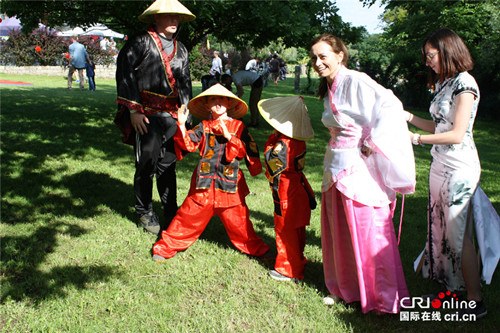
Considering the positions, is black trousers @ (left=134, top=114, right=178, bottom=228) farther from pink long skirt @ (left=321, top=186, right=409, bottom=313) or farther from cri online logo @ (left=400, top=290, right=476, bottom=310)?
cri online logo @ (left=400, top=290, right=476, bottom=310)

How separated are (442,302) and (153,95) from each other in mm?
3310

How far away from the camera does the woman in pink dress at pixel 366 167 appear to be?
3.21m

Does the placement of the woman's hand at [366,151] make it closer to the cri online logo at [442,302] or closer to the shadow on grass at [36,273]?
the cri online logo at [442,302]

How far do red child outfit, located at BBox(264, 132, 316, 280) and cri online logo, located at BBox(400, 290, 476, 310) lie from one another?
0.96 m

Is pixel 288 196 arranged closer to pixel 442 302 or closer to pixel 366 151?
pixel 366 151

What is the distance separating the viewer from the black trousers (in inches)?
191

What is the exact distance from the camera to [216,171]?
4.34 m

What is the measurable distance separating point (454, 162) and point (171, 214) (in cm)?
308

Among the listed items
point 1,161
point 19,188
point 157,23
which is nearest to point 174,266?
point 157,23

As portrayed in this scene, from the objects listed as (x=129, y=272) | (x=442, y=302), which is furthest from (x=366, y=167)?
(x=129, y=272)

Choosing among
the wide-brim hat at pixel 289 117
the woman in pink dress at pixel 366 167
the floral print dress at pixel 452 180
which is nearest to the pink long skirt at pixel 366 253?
the woman in pink dress at pixel 366 167

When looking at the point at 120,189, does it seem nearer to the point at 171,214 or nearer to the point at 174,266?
the point at 171,214

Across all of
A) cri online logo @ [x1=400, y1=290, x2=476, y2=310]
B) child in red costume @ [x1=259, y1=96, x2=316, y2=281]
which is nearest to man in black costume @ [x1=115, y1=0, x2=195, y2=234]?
child in red costume @ [x1=259, y1=96, x2=316, y2=281]

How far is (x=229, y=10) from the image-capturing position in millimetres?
9469
